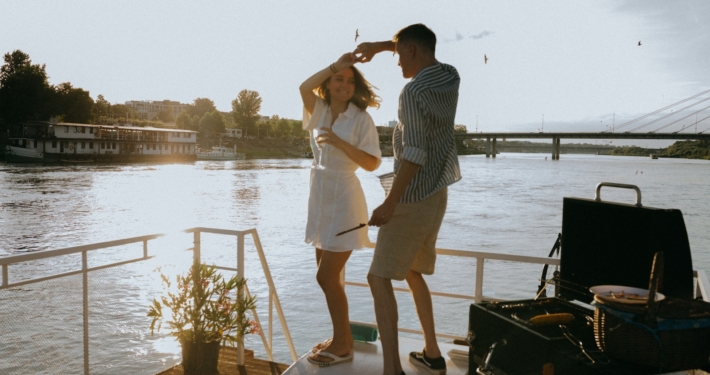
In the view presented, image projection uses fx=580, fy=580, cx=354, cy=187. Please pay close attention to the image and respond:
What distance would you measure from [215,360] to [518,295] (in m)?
12.9

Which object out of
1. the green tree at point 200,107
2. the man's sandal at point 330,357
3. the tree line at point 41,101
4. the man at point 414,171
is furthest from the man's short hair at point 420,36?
the green tree at point 200,107

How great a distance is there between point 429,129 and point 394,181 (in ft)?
0.78

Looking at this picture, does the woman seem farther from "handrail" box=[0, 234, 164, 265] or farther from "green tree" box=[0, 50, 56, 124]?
→ "green tree" box=[0, 50, 56, 124]

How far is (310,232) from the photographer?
2523mm

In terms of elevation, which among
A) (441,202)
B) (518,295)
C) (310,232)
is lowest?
(518,295)

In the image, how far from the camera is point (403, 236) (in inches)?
85.7

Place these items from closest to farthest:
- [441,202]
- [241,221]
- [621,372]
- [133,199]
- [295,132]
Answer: [621,372] → [441,202] → [241,221] → [133,199] → [295,132]

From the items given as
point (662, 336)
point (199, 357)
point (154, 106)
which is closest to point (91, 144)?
point (199, 357)

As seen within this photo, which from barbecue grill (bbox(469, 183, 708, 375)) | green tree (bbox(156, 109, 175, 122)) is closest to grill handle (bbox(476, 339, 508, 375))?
barbecue grill (bbox(469, 183, 708, 375))

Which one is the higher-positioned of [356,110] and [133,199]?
[356,110]

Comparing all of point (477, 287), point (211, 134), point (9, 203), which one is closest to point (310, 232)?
point (477, 287)

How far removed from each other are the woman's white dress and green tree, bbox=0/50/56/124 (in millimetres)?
72834

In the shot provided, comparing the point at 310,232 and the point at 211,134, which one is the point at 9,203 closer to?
the point at 310,232

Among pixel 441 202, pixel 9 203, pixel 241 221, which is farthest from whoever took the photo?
pixel 9 203
